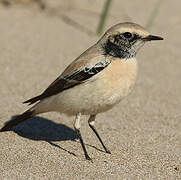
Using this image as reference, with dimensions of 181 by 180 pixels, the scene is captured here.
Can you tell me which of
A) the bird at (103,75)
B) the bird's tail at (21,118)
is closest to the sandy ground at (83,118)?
the bird's tail at (21,118)

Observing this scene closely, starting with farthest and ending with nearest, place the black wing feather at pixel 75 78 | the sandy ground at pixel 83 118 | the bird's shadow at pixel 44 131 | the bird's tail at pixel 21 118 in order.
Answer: the bird's shadow at pixel 44 131 < the bird's tail at pixel 21 118 < the black wing feather at pixel 75 78 < the sandy ground at pixel 83 118

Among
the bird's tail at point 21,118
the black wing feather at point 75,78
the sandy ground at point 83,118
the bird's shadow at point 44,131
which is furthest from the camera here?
the bird's shadow at point 44,131

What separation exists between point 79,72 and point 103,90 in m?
0.38

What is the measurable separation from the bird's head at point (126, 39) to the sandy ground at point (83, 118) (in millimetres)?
1188

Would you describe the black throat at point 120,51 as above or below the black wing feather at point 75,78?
above

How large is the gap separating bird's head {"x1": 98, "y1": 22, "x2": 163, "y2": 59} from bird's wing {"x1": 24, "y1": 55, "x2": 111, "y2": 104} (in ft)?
0.56

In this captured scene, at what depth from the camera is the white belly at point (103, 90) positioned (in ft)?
16.7

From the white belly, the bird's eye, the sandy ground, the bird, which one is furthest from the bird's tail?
the bird's eye

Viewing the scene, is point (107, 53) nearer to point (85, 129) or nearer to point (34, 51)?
point (85, 129)

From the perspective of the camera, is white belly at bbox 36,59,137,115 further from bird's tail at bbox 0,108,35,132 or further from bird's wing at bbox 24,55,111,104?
bird's tail at bbox 0,108,35,132

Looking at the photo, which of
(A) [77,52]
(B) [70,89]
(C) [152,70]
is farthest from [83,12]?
(B) [70,89]

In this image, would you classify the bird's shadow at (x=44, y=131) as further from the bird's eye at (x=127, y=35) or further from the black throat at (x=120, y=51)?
the bird's eye at (x=127, y=35)

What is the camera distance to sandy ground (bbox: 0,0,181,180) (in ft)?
16.6

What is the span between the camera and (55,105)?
216 inches
